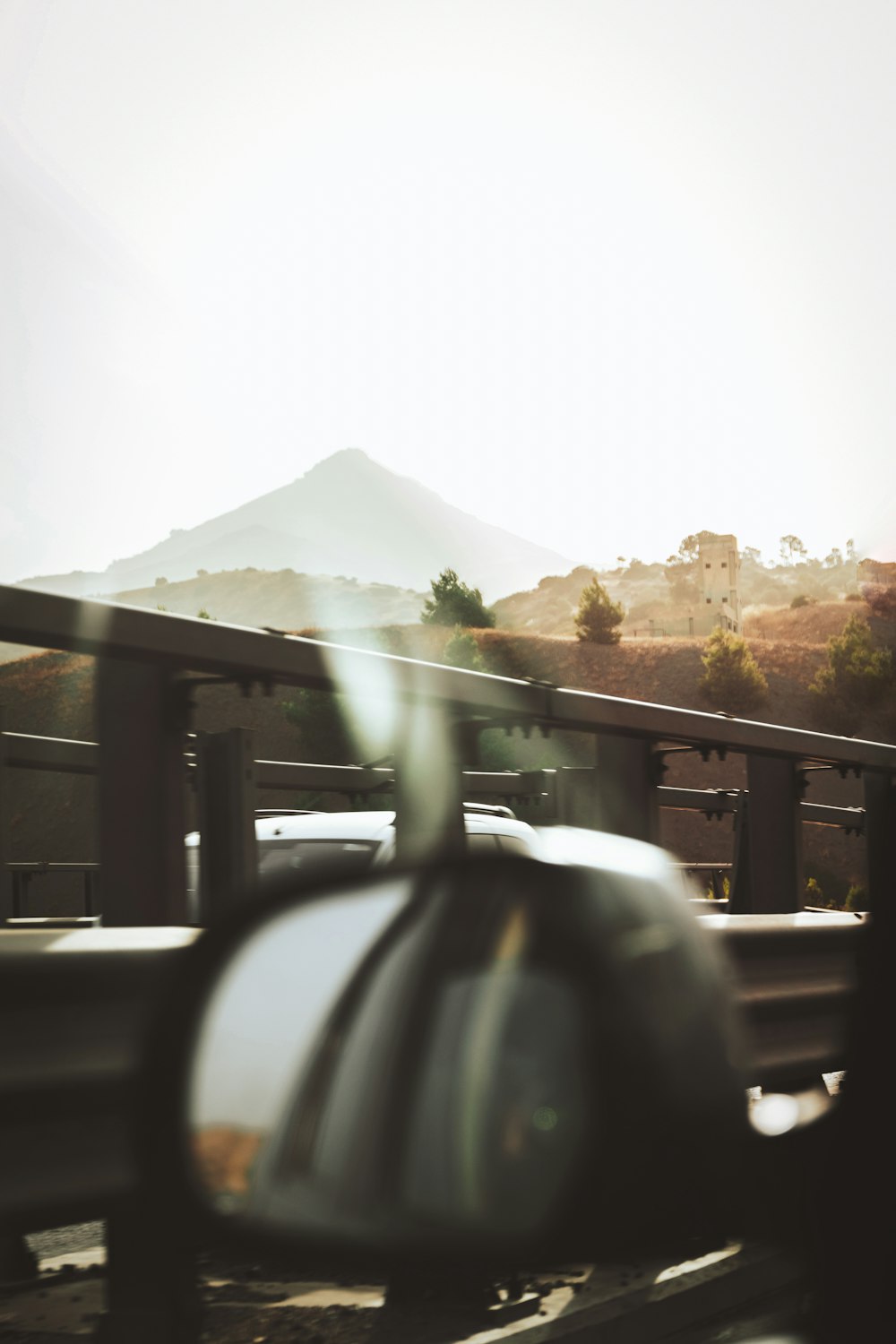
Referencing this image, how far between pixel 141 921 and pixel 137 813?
12.3 inches

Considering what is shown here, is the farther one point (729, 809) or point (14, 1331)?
point (729, 809)

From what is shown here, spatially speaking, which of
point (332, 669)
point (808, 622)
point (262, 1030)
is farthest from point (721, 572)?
point (262, 1030)

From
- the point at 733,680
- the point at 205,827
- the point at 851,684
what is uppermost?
the point at 733,680

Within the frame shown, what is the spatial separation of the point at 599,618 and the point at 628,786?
97.0 m

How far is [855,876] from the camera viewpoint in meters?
62.9

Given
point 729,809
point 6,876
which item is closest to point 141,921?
point 6,876

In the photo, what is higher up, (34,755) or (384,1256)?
(34,755)

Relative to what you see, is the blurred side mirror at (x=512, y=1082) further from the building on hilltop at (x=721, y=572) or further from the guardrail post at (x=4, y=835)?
the building on hilltop at (x=721, y=572)

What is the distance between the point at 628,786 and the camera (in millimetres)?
5621

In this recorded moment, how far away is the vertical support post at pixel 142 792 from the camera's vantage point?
13.0 feet

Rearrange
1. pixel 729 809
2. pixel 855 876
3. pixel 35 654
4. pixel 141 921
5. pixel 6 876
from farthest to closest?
pixel 35 654, pixel 855 876, pixel 729 809, pixel 6 876, pixel 141 921

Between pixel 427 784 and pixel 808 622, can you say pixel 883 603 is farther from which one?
pixel 427 784

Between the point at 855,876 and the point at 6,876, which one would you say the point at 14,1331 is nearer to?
the point at 6,876

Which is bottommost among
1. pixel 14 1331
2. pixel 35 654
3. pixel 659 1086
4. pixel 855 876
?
pixel 855 876
